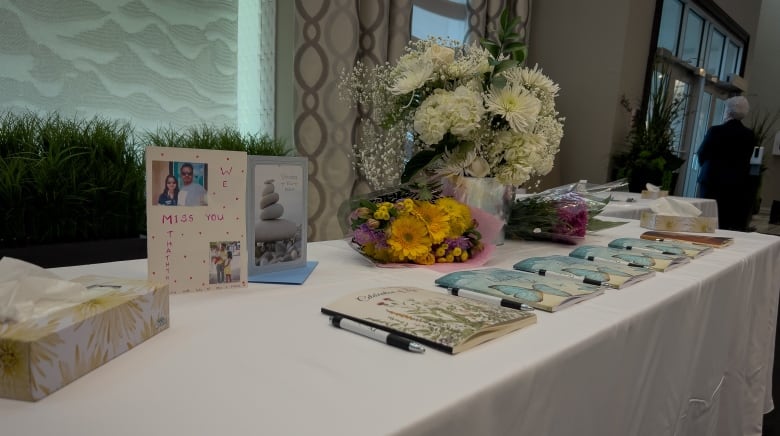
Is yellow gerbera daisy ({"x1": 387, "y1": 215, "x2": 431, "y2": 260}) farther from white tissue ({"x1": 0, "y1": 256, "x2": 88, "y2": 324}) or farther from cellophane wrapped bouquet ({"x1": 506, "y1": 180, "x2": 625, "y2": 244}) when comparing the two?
white tissue ({"x1": 0, "y1": 256, "x2": 88, "y2": 324})

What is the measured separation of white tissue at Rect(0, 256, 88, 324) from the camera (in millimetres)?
427

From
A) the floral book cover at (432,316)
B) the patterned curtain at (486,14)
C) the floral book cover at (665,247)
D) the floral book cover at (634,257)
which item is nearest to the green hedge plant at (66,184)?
the floral book cover at (432,316)

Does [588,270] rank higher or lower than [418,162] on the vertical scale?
lower

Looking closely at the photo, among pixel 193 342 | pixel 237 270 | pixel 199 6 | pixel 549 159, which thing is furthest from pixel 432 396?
pixel 199 6

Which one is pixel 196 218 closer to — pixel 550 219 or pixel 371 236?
pixel 371 236

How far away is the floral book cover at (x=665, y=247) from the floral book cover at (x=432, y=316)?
26.6 inches

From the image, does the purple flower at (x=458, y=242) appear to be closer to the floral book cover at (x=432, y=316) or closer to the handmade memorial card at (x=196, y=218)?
the floral book cover at (x=432, y=316)

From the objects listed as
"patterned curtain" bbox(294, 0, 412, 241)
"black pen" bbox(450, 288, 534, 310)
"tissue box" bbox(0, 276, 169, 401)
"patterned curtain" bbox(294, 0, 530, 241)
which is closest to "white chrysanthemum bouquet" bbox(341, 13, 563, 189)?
"black pen" bbox(450, 288, 534, 310)

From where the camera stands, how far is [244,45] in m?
2.66

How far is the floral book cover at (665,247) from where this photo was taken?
116 centimetres

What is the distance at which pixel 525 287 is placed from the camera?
791 millimetres

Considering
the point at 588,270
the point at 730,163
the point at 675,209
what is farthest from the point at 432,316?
the point at 730,163

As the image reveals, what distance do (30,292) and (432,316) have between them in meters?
0.43

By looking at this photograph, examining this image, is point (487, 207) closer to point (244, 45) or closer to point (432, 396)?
point (432, 396)
